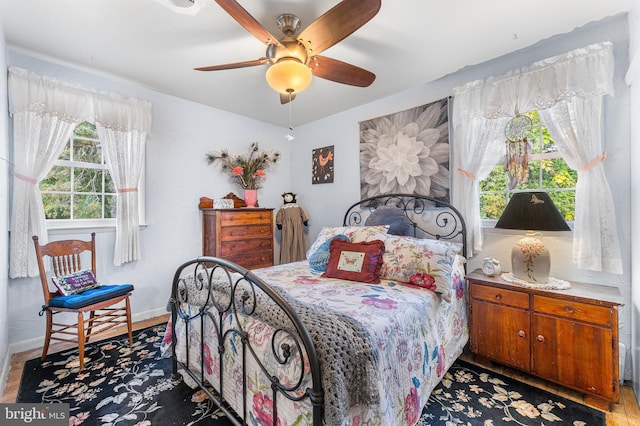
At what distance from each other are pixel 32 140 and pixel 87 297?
147cm

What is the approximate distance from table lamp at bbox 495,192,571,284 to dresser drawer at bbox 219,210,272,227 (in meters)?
2.63

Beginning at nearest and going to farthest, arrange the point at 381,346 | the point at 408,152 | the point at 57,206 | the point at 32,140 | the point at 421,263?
the point at 381,346
the point at 421,263
the point at 32,140
the point at 57,206
the point at 408,152

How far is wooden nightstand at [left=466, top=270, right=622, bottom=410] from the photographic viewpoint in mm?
1646

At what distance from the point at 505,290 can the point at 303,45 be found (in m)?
2.23

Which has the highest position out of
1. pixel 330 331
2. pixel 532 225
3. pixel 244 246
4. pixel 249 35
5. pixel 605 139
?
pixel 249 35

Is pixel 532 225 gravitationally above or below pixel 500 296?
above

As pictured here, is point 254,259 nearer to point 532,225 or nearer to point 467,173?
point 467,173

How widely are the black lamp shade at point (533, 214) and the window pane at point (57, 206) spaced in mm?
3890

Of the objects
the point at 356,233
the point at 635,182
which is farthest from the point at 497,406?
the point at 635,182

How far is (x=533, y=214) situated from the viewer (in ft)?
6.32

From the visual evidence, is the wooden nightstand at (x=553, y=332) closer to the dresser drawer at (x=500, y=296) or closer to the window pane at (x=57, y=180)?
the dresser drawer at (x=500, y=296)

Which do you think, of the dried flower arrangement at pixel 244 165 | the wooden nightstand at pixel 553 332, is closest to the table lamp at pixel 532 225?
the wooden nightstand at pixel 553 332

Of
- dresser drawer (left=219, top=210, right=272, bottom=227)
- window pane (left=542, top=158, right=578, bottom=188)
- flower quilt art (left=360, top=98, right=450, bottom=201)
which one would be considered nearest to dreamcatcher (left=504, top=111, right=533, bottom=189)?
window pane (left=542, top=158, right=578, bottom=188)

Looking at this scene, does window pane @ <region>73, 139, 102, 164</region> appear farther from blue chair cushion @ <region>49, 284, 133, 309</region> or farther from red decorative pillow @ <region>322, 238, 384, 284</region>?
red decorative pillow @ <region>322, 238, 384, 284</region>
